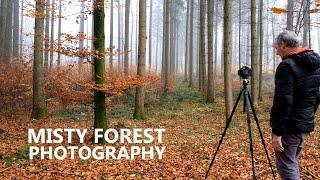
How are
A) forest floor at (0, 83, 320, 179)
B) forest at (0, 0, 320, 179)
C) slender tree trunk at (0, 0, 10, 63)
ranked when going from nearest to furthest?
1. forest floor at (0, 83, 320, 179)
2. forest at (0, 0, 320, 179)
3. slender tree trunk at (0, 0, 10, 63)

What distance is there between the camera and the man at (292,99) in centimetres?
482

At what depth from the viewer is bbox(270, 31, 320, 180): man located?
4820mm

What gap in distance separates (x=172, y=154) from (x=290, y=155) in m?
4.79

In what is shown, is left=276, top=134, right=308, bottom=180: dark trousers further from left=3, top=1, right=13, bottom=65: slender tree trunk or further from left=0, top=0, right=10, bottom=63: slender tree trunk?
left=3, top=1, right=13, bottom=65: slender tree trunk

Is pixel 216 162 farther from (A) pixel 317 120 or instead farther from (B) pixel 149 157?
(A) pixel 317 120

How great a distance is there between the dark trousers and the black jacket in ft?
0.38

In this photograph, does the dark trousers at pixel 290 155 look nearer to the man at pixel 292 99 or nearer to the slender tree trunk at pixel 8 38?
the man at pixel 292 99

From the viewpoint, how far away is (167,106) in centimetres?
1983

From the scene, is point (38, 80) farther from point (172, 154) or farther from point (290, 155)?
point (290, 155)

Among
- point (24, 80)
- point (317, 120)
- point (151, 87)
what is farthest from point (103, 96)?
point (151, 87)

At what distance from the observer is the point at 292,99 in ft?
15.8

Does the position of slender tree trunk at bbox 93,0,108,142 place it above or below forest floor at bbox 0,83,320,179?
above

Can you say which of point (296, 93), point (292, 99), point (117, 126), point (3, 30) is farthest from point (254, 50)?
point (3, 30)

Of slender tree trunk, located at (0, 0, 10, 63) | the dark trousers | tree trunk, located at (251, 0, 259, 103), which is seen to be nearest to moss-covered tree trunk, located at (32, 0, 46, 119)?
slender tree trunk, located at (0, 0, 10, 63)
